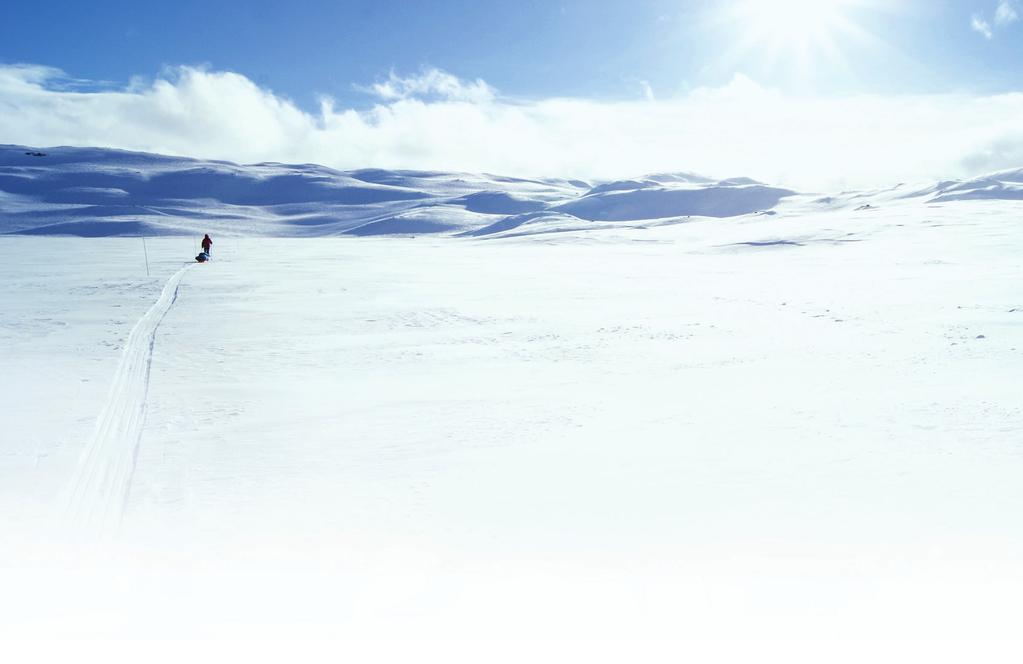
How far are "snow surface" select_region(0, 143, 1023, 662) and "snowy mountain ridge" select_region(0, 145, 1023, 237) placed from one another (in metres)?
74.1

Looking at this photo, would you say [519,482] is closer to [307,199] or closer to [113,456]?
[113,456]

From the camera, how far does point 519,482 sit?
5781 mm

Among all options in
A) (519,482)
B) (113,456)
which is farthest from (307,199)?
(519,482)

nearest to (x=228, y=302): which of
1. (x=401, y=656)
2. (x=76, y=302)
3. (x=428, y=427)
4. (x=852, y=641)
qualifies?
(x=76, y=302)

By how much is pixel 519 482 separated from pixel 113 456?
344 cm

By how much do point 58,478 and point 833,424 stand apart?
6.61m

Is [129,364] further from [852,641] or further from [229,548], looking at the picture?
[852,641]

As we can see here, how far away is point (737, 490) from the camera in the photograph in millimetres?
5523

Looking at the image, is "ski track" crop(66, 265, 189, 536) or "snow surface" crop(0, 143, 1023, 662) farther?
"ski track" crop(66, 265, 189, 536)

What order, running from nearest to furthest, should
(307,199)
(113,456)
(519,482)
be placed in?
(519,482) < (113,456) < (307,199)

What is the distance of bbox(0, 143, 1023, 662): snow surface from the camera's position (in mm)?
3943

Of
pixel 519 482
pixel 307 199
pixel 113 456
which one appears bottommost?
pixel 113 456

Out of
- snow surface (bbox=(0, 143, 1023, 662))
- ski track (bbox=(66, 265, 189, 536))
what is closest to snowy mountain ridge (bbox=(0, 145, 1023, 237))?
snow surface (bbox=(0, 143, 1023, 662))

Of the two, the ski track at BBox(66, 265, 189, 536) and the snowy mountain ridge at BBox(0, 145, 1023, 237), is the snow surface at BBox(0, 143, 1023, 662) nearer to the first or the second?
the ski track at BBox(66, 265, 189, 536)
